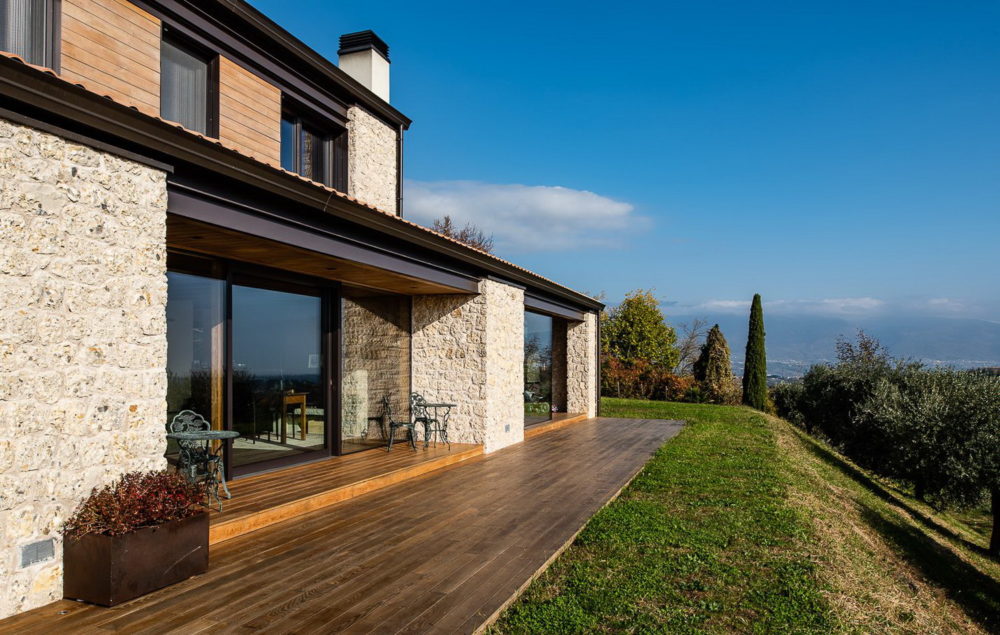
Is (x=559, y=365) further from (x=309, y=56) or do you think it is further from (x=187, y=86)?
(x=187, y=86)

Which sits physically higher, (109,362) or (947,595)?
(109,362)

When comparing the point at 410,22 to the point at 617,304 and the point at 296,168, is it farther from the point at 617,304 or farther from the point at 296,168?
the point at 617,304

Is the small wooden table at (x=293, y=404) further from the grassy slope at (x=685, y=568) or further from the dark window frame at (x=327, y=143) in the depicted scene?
the grassy slope at (x=685, y=568)

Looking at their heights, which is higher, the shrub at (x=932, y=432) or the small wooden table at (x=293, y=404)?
the small wooden table at (x=293, y=404)

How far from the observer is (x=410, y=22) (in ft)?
57.0

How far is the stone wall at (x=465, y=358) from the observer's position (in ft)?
33.1

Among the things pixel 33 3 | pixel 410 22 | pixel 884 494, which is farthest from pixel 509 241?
pixel 33 3

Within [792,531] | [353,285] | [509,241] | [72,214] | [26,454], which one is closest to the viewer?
[26,454]

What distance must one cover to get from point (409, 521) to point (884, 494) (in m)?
11.5

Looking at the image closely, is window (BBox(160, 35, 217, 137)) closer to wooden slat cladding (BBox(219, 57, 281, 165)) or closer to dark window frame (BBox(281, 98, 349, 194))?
wooden slat cladding (BBox(219, 57, 281, 165))

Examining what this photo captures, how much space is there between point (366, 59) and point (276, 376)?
23.1 feet

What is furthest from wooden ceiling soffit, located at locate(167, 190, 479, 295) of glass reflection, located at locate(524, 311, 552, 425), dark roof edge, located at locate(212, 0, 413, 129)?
glass reflection, located at locate(524, 311, 552, 425)

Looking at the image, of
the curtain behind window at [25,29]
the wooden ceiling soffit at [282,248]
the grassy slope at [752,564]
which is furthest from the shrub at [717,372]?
the curtain behind window at [25,29]

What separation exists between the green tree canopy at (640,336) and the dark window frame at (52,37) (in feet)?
72.6
